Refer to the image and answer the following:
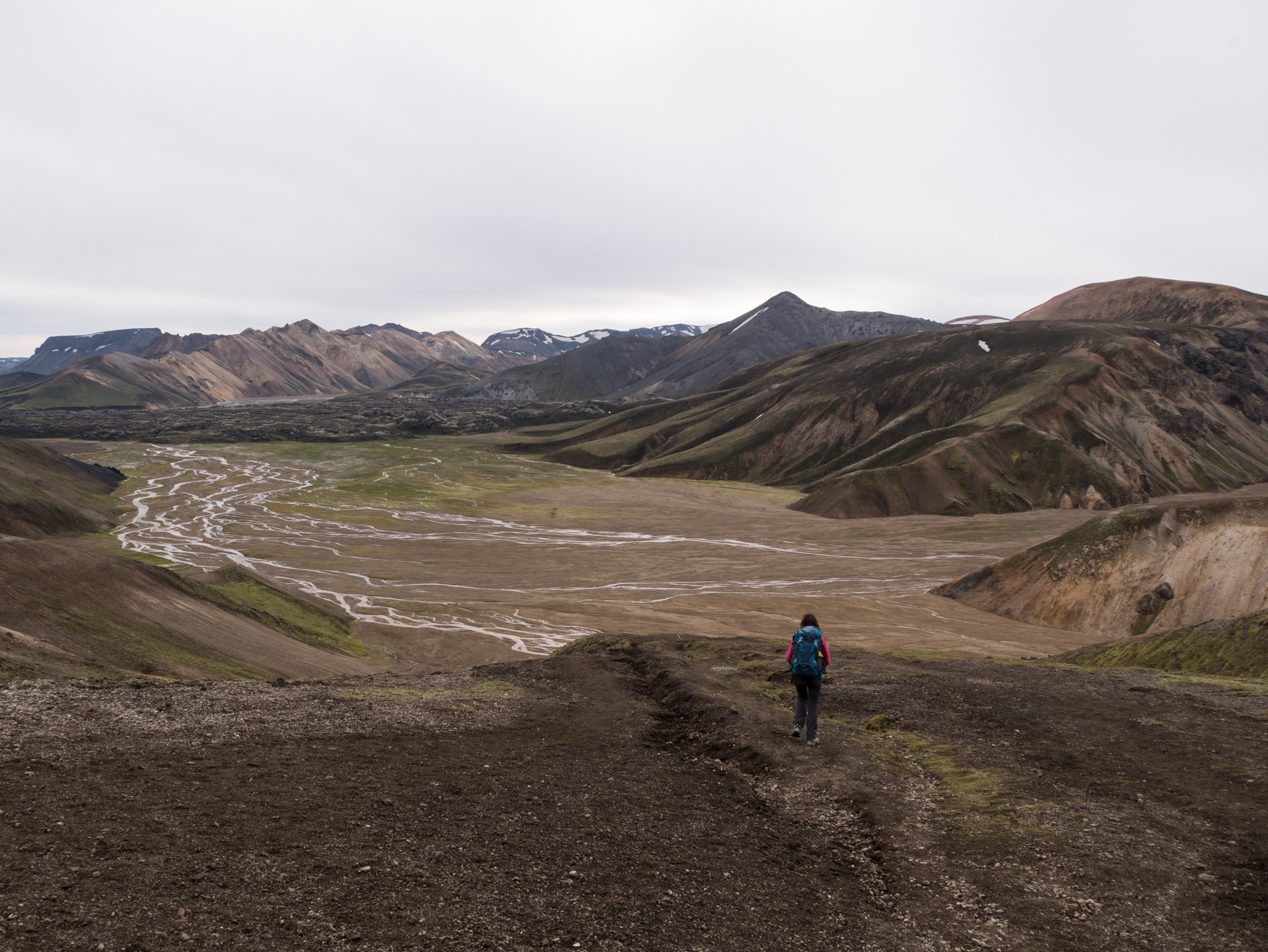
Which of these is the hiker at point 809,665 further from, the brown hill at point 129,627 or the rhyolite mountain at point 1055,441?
the rhyolite mountain at point 1055,441

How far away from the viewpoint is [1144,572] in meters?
62.4

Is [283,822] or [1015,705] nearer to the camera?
[283,822]

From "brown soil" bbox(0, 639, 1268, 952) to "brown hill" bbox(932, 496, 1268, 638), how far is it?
42.3 metres

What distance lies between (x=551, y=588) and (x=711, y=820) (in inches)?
2616

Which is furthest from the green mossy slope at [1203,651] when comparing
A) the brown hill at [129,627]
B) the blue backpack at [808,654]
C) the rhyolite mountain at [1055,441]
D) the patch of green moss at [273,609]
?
the rhyolite mountain at [1055,441]

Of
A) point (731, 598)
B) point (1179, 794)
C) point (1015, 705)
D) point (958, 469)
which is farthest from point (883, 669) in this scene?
point (958, 469)

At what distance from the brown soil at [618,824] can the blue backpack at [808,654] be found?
7.15ft

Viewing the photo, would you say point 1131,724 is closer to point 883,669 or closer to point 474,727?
point 883,669

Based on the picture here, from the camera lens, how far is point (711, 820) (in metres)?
15.3

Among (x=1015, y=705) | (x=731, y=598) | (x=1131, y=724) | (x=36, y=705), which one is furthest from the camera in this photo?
(x=731, y=598)

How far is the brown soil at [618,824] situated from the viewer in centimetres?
1066

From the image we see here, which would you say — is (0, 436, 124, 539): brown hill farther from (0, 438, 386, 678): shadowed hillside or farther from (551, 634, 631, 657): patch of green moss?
(551, 634, 631, 657): patch of green moss

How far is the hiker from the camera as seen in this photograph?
19156mm

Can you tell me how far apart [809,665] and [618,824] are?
703 cm
